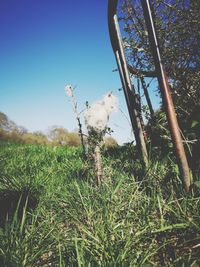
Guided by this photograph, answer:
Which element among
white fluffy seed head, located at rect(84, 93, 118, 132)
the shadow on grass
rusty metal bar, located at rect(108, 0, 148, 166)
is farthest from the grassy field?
white fluffy seed head, located at rect(84, 93, 118, 132)

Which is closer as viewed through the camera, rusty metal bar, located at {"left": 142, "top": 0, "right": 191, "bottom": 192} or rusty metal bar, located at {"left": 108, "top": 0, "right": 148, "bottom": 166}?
rusty metal bar, located at {"left": 142, "top": 0, "right": 191, "bottom": 192}

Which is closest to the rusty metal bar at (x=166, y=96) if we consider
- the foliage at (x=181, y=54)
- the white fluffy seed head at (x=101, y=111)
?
the foliage at (x=181, y=54)

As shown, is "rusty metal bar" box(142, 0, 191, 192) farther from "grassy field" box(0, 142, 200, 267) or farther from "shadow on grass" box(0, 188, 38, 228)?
"shadow on grass" box(0, 188, 38, 228)

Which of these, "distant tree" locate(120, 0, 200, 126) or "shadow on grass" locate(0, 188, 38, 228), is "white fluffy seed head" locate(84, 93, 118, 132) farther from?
"shadow on grass" locate(0, 188, 38, 228)

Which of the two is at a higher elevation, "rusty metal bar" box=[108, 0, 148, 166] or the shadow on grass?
"rusty metal bar" box=[108, 0, 148, 166]

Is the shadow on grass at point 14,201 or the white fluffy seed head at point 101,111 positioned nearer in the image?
the shadow on grass at point 14,201

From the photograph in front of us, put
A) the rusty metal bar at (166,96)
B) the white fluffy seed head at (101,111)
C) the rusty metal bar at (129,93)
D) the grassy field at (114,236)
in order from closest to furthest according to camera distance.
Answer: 1. the grassy field at (114,236)
2. the rusty metal bar at (166,96)
3. the rusty metal bar at (129,93)
4. the white fluffy seed head at (101,111)

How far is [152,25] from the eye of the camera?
78.3 inches

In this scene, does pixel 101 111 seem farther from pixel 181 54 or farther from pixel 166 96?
pixel 166 96

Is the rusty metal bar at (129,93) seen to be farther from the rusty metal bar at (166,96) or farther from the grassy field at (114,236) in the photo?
the rusty metal bar at (166,96)

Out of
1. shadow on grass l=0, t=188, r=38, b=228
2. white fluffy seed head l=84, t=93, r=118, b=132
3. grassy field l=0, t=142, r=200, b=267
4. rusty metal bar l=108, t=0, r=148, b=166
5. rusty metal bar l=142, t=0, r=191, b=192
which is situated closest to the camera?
grassy field l=0, t=142, r=200, b=267

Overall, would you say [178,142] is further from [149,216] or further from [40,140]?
[40,140]

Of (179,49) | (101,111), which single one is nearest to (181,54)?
(179,49)

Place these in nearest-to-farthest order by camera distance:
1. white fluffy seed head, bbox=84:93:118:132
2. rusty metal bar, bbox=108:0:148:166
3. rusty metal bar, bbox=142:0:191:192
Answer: rusty metal bar, bbox=142:0:191:192 → rusty metal bar, bbox=108:0:148:166 → white fluffy seed head, bbox=84:93:118:132
